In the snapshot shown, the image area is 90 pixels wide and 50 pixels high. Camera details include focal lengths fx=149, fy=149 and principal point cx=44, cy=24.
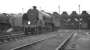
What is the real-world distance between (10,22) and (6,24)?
89 centimetres

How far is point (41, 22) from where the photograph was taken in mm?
25453

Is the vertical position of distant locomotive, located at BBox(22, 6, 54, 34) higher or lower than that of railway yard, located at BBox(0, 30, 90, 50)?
higher

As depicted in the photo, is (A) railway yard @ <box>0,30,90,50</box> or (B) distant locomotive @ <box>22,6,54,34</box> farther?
(B) distant locomotive @ <box>22,6,54,34</box>

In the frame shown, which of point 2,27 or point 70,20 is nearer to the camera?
point 2,27

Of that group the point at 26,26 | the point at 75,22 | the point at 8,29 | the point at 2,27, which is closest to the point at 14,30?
the point at 8,29

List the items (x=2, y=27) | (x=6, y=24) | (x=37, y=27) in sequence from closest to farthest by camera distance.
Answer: (x=37, y=27), (x=2, y=27), (x=6, y=24)

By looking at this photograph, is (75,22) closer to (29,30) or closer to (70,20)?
(70,20)

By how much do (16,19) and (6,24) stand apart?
7.26 ft

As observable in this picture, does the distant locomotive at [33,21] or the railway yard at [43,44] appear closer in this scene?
the railway yard at [43,44]

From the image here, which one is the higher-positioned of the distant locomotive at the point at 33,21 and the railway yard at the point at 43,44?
the distant locomotive at the point at 33,21

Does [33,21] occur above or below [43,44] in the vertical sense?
above

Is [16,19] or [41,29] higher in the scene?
[16,19]

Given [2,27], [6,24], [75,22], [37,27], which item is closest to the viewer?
[37,27]

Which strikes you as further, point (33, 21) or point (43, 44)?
point (33, 21)
